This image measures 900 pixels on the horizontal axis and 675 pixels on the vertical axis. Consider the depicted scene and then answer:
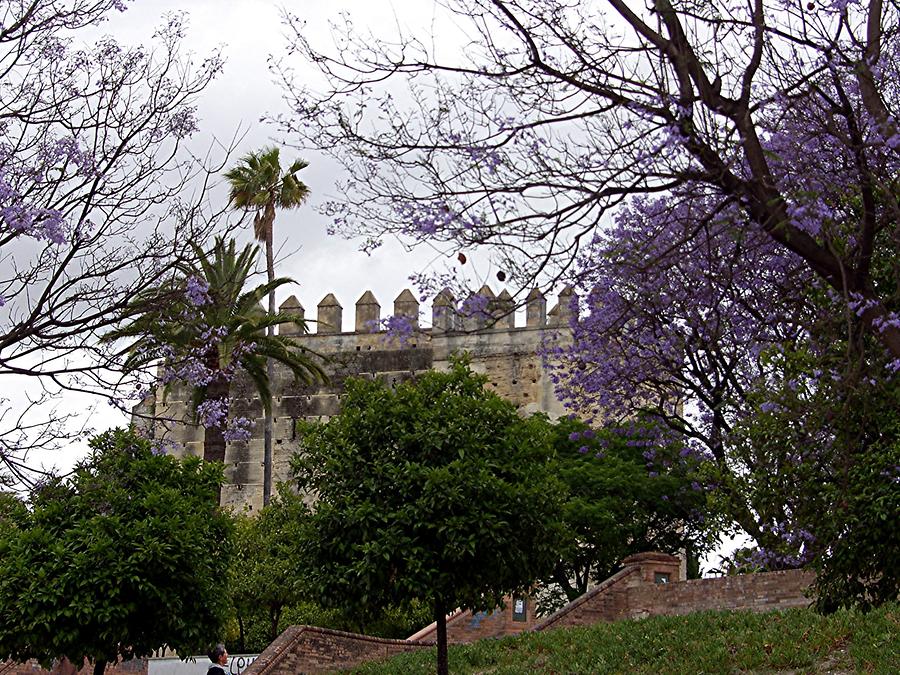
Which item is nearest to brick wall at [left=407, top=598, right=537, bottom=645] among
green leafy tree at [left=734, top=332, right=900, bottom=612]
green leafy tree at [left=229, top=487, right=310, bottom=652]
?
green leafy tree at [left=229, top=487, right=310, bottom=652]

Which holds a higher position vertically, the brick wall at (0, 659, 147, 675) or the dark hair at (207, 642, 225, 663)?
the dark hair at (207, 642, 225, 663)

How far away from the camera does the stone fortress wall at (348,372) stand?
40.1 meters

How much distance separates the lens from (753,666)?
587 inches

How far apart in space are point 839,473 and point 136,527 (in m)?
9.24

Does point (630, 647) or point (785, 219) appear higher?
point (785, 219)

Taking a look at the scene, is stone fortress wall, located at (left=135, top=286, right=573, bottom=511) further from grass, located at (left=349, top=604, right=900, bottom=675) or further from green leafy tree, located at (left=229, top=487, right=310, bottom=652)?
grass, located at (left=349, top=604, right=900, bottom=675)

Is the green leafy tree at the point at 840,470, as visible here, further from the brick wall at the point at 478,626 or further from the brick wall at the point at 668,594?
the brick wall at the point at 478,626

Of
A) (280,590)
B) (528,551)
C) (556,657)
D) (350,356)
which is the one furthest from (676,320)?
(350,356)

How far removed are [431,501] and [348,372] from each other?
82.9ft

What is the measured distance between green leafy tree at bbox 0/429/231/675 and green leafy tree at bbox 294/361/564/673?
1633mm

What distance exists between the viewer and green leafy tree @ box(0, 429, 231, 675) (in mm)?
16672

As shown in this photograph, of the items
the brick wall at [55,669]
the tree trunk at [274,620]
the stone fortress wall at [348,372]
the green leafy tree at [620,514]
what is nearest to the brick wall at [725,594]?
the green leafy tree at [620,514]

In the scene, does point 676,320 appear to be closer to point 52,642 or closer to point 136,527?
point 136,527

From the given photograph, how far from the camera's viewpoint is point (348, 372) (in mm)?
41719
